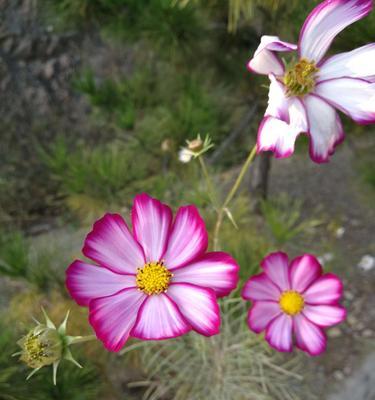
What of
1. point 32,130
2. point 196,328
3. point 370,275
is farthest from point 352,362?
point 32,130

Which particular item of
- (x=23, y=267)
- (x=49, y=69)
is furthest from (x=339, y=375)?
(x=49, y=69)

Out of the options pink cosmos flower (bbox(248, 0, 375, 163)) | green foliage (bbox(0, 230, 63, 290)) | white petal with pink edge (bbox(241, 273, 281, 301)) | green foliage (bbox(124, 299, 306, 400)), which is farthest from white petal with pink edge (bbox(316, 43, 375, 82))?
green foliage (bbox(0, 230, 63, 290))

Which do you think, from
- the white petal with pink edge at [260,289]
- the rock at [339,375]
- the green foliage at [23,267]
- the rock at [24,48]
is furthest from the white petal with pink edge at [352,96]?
the rock at [24,48]

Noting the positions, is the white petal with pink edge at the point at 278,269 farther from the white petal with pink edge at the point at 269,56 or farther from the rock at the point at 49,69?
the rock at the point at 49,69

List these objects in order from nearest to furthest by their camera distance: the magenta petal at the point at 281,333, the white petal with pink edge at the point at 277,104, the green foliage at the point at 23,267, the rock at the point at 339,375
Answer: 1. the white petal with pink edge at the point at 277,104
2. the magenta petal at the point at 281,333
3. the green foliage at the point at 23,267
4. the rock at the point at 339,375

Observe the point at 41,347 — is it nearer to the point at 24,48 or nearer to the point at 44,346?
the point at 44,346

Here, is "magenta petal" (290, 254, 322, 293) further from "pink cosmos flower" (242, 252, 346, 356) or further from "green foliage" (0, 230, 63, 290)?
"green foliage" (0, 230, 63, 290)

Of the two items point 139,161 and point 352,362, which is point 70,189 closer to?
point 139,161
